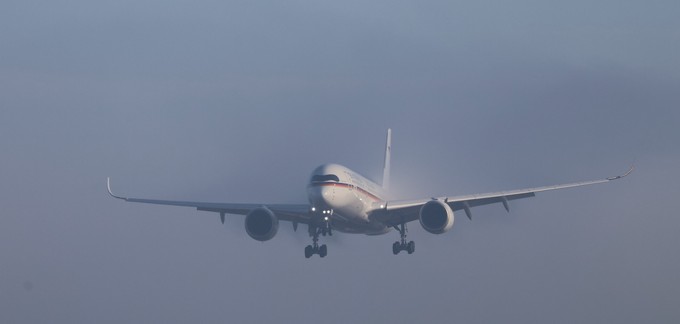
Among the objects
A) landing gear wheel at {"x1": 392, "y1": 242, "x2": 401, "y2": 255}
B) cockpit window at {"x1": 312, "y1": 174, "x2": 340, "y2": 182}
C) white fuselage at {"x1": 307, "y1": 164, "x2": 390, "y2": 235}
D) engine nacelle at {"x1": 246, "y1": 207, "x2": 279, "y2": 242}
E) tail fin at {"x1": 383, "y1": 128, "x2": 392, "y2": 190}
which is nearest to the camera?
white fuselage at {"x1": 307, "y1": 164, "x2": 390, "y2": 235}

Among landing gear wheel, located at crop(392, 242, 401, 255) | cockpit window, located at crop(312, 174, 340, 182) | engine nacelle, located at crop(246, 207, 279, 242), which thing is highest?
cockpit window, located at crop(312, 174, 340, 182)

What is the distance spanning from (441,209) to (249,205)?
12308mm

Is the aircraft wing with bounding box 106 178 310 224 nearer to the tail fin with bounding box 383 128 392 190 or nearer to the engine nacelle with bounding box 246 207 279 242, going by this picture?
the engine nacelle with bounding box 246 207 279 242

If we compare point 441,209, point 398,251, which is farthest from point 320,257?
point 441,209

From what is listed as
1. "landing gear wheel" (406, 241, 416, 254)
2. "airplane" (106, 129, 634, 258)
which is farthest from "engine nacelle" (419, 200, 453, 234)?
"landing gear wheel" (406, 241, 416, 254)

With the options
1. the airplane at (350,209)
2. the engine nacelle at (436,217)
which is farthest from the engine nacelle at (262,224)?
the engine nacelle at (436,217)

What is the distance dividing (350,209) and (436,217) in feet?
18.8

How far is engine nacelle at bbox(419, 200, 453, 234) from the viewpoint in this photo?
242 feet

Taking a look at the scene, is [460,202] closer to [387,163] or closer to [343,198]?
[343,198]

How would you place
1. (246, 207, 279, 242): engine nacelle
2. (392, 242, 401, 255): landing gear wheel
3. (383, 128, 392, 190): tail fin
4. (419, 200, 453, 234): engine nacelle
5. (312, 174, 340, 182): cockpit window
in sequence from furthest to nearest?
(383, 128, 392, 190): tail fin → (392, 242, 401, 255): landing gear wheel → (246, 207, 279, 242): engine nacelle → (419, 200, 453, 234): engine nacelle → (312, 174, 340, 182): cockpit window

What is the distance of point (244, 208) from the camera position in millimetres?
77750

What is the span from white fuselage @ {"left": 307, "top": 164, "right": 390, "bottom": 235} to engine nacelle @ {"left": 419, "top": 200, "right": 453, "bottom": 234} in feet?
8.68

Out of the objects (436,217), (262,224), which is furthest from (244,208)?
(436,217)

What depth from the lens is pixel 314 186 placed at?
69.9 metres
